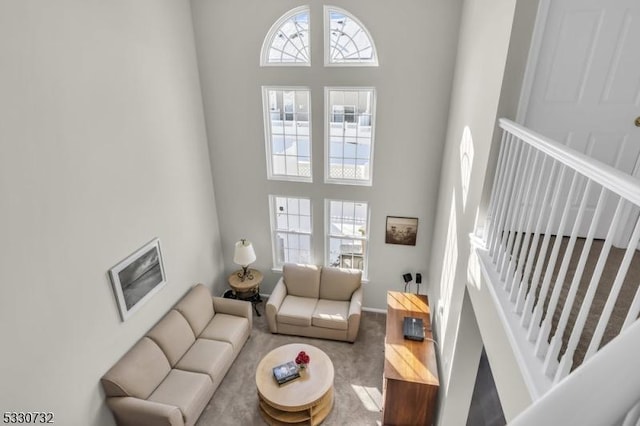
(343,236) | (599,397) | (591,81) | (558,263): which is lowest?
(343,236)

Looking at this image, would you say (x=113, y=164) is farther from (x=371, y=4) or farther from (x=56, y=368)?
(x=371, y=4)

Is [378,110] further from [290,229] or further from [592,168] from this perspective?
[592,168]

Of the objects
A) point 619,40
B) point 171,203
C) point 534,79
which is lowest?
point 171,203

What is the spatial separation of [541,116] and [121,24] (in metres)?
4.18

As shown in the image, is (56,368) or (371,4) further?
(371,4)

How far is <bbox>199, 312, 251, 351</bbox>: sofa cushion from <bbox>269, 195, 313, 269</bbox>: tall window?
1351 millimetres

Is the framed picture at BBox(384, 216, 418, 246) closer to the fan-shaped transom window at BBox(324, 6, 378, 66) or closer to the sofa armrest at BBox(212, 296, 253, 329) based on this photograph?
the fan-shaped transom window at BBox(324, 6, 378, 66)

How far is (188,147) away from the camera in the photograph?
5.23 metres

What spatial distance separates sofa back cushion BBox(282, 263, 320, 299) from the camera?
588 cm

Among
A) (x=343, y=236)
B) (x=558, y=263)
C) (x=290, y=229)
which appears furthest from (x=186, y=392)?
(x=558, y=263)

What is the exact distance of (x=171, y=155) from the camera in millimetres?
4848

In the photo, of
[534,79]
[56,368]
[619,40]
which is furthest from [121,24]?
[619,40]

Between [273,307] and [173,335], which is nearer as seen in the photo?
[173,335]

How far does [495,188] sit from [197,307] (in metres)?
4.23
